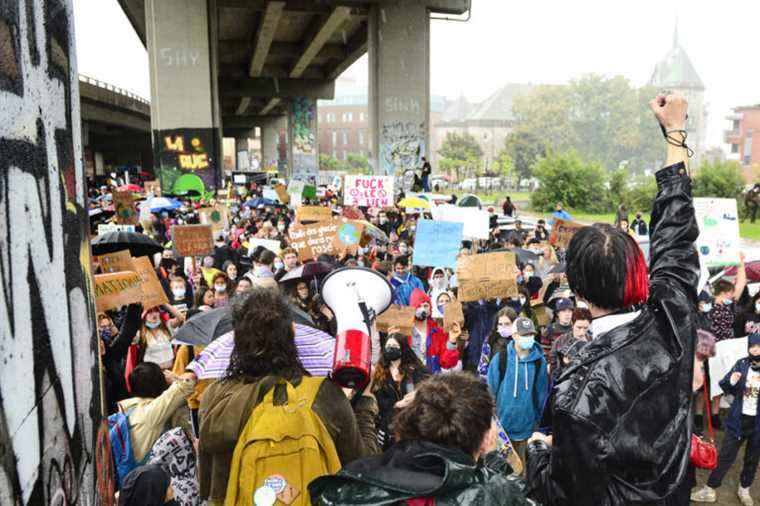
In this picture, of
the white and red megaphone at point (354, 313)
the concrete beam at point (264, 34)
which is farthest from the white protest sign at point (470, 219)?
the concrete beam at point (264, 34)

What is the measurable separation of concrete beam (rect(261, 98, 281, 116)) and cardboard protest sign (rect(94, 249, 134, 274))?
4818 centimetres

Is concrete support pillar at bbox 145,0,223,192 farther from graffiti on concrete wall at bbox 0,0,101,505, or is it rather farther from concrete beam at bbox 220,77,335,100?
concrete beam at bbox 220,77,335,100

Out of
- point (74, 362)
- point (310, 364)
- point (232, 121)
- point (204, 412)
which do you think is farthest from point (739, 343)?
point (232, 121)

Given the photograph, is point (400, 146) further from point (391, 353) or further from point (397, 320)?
point (391, 353)

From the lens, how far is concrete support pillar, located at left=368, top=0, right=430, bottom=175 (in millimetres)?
23922

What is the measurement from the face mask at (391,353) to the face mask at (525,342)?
3.24ft

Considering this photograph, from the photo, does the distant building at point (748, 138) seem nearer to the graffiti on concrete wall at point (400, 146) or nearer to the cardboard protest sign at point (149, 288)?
the graffiti on concrete wall at point (400, 146)

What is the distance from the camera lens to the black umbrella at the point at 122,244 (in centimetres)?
638

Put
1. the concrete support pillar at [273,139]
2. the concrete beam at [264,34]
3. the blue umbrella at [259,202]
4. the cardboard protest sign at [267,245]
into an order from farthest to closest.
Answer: the concrete support pillar at [273,139], the concrete beam at [264,34], the blue umbrella at [259,202], the cardboard protest sign at [267,245]

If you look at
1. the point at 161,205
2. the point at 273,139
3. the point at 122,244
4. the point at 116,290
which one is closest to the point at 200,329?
the point at 116,290

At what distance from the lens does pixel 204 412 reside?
2.46 meters

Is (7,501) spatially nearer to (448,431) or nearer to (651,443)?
(448,431)

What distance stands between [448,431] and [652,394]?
590mm

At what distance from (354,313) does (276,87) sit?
4381 centimetres
